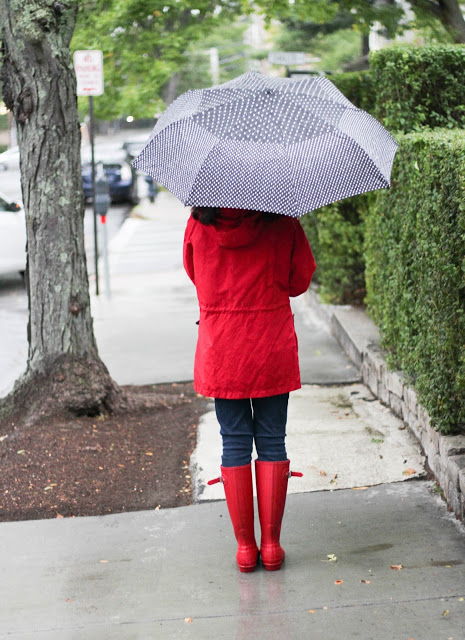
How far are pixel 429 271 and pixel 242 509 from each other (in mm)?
1737

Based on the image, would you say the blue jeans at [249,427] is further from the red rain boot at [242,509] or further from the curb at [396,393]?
the curb at [396,393]

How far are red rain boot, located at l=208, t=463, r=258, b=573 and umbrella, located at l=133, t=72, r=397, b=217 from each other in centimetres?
119

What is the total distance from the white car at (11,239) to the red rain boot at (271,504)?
9.64 metres

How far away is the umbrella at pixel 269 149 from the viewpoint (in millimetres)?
3525

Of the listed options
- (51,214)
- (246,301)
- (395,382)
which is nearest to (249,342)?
(246,301)

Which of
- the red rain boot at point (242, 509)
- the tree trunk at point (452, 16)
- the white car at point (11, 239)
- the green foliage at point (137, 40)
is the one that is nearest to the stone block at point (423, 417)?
the red rain boot at point (242, 509)

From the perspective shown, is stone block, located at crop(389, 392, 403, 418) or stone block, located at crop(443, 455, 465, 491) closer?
stone block, located at crop(443, 455, 465, 491)

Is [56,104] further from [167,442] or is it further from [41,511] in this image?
[41,511]

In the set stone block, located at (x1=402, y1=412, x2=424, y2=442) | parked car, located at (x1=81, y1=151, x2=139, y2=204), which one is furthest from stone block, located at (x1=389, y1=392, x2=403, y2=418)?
parked car, located at (x1=81, y1=151, x2=139, y2=204)

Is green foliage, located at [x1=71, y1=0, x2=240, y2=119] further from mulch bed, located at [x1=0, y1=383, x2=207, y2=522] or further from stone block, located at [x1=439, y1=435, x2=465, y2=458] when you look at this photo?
stone block, located at [x1=439, y1=435, x2=465, y2=458]

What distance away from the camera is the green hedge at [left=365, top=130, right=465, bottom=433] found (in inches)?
173

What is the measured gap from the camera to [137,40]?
14320 millimetres

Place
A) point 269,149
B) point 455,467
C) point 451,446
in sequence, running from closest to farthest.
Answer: point 269,149
point 455,467
point 451,446

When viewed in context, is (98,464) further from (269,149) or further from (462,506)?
(269,149)
